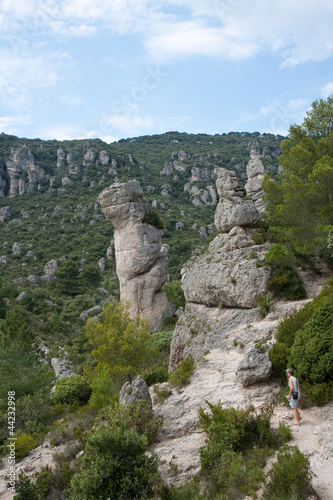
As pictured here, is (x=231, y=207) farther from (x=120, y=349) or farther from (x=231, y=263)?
(x=120, y=349)

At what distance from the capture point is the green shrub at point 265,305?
1433 centimetres

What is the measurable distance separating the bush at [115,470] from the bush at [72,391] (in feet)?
40.3

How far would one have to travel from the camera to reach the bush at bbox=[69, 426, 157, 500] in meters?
6.38

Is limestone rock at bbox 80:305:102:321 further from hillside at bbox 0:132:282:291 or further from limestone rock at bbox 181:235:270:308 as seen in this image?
limestone rock at bbox 181:235:270:308

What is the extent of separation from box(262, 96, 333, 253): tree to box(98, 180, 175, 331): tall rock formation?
700 inches

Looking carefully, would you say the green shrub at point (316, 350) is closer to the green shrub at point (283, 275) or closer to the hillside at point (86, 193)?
the green shrub at point (283, 275)

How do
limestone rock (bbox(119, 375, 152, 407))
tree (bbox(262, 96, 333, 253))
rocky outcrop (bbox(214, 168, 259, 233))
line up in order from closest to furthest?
limestone rock (bbox(119, 375, 152, 407))
tree (bbox(262, 96, 333, 253))
rocky outcrop (bbox(214, 168, 259, 233))

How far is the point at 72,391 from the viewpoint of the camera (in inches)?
727

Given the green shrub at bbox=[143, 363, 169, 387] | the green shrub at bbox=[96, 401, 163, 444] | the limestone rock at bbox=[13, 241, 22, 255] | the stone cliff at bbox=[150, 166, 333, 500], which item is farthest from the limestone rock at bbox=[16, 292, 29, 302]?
the green shrub at bbox=[96, 401, 163, 444]

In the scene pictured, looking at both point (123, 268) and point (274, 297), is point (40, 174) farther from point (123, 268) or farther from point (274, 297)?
point (274, 297)

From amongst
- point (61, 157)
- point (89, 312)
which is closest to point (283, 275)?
point (89, 312)

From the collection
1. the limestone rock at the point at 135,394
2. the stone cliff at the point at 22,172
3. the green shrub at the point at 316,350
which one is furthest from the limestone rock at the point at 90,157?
the green shrub at the point at 316,350

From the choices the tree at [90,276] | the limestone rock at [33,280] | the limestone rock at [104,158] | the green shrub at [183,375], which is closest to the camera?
the green shrub at [183,375]

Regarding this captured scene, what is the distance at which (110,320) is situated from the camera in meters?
18.9
